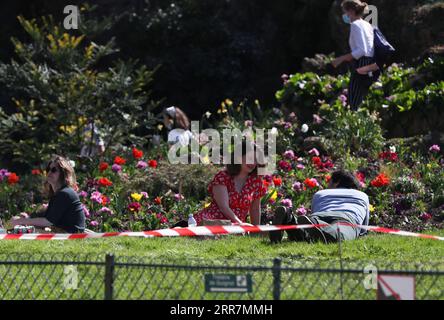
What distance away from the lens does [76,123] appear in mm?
12812

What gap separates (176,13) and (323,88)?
4.87 meters

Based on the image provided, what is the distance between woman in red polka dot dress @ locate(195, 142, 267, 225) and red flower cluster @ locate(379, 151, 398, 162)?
2176 millimetres

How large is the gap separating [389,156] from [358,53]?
155 cm

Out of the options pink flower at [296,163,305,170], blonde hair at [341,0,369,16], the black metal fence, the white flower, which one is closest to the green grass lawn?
the black metal fence

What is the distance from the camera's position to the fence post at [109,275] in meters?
5.29

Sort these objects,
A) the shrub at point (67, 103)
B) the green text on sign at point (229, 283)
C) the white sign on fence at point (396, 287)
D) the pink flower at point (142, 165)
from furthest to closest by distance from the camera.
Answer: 1. the shrub at point (67, 103)
2. the pink flower at point (142, 165)
3. the green text on sign at point (229, 283)
4. the white sign on fence at point (396, 287)

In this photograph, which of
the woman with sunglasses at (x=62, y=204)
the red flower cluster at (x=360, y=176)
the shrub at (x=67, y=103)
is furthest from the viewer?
the shrub at (x=67, y=103)

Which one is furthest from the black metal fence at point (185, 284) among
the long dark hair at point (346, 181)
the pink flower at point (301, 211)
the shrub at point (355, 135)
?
the shrub at point (355, 135)

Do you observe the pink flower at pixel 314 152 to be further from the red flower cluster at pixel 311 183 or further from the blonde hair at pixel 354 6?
the blonde hair at pixel 354 6

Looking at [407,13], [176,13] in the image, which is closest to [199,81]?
[176,13]

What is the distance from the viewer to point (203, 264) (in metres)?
6.68

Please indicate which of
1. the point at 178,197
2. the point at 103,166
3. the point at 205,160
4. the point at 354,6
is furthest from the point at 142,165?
the point at 354,6

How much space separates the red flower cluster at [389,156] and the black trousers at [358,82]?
1.27 metres

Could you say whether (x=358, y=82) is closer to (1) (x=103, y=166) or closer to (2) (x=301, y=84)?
(2) (x=301, y=84)
